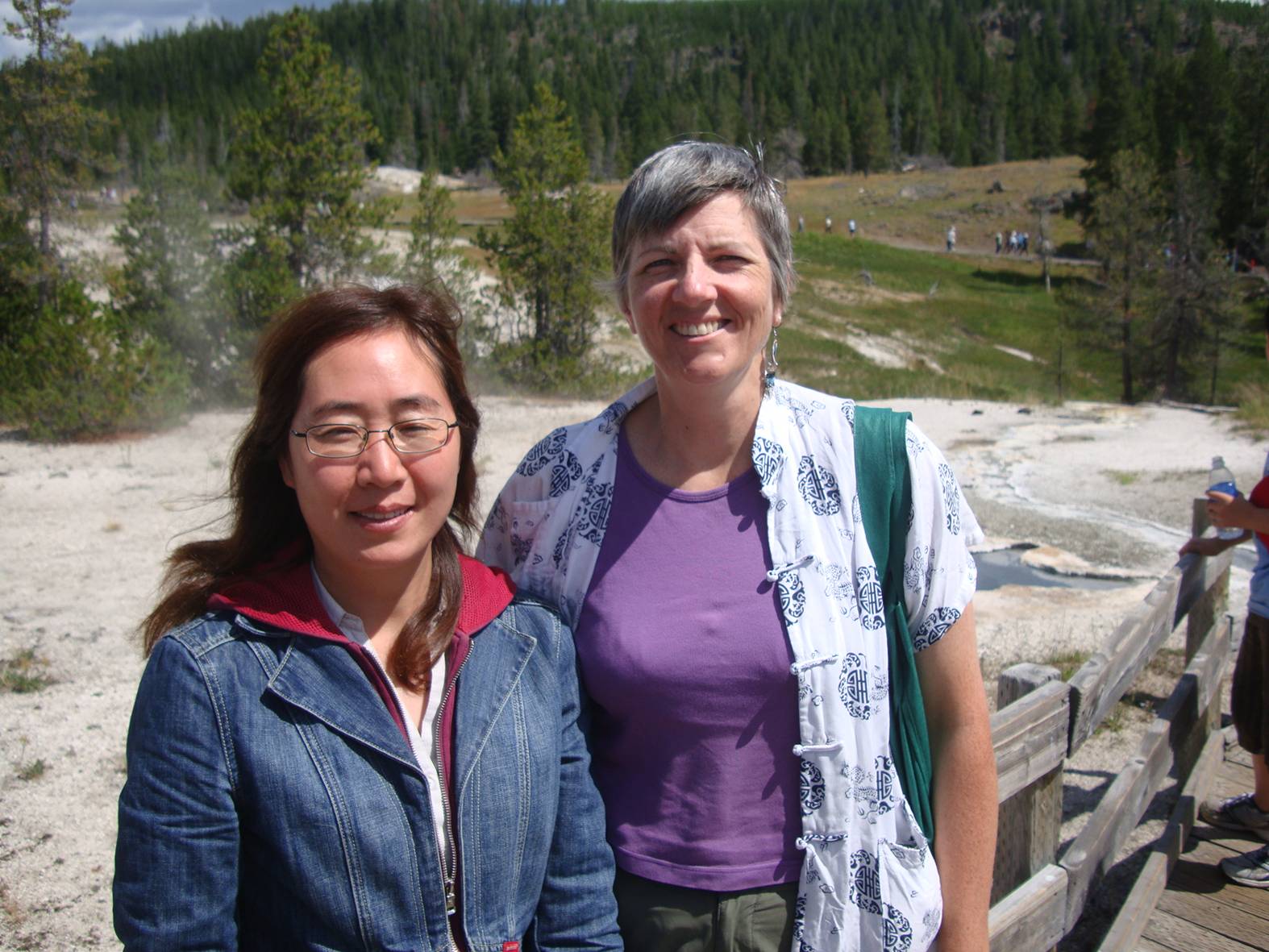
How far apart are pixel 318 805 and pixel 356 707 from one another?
162 millimetres

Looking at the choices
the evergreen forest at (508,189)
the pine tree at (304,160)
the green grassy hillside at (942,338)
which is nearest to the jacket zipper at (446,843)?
the evergreen forest at (508,189)

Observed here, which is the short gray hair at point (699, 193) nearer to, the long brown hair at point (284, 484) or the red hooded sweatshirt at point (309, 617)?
the long brown hair at point (284, 484)

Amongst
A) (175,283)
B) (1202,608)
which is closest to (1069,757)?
(1202,608)

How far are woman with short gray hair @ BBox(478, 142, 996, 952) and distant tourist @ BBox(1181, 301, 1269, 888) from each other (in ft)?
8.20

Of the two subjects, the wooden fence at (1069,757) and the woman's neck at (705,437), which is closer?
the woman's neck at (705,437)

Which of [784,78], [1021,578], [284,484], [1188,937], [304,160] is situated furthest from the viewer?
[784,78]

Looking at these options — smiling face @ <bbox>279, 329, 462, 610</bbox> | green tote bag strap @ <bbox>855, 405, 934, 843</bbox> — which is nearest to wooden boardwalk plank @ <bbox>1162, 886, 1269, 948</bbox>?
green tote bag strap @ <bbox>855, 405, 934, 843</bbox>

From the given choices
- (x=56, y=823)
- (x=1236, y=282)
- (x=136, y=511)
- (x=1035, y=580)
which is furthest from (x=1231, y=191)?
(x=56, y=823)

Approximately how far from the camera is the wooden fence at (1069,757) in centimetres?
295

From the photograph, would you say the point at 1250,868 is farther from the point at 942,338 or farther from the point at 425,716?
the point at 942,338

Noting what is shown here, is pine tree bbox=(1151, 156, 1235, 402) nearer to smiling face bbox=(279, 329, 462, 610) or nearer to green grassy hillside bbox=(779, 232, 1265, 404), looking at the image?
green grassy hillside bbox=(779, 232, 1265, 404)

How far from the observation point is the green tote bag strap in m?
1.98

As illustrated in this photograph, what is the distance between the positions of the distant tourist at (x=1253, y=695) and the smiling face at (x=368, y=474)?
3406mm

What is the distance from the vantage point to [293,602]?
5.60ft
